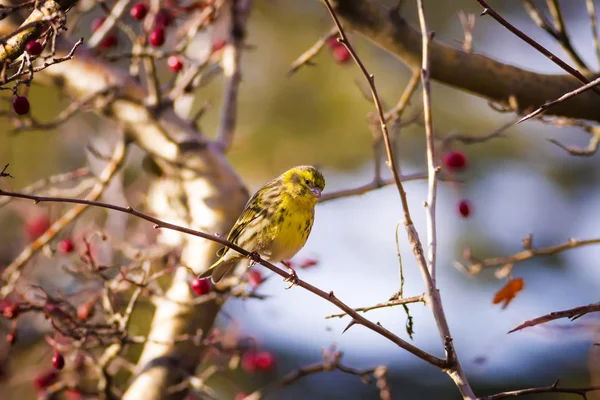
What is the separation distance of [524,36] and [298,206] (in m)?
1.86

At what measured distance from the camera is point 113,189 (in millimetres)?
5273

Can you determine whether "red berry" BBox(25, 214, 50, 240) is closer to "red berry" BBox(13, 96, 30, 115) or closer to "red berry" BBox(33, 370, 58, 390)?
"red berry" BBox(33, 370, 58, 390)

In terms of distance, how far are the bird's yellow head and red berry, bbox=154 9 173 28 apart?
1.06m

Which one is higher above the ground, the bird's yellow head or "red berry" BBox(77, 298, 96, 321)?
the bird's yellow head

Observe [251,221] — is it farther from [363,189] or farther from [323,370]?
[323,370]

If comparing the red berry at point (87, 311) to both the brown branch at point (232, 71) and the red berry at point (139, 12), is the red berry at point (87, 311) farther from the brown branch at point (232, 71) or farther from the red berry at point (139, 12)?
the red berry at point (139, 12)

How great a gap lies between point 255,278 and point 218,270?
0.79 ft

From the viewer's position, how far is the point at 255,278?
357cm

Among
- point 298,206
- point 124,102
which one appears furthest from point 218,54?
point 298,206

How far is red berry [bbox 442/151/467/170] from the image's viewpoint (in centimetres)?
402

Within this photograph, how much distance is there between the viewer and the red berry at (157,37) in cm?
390

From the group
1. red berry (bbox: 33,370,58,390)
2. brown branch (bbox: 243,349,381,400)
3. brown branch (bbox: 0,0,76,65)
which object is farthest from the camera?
red berry (bbox: 33,370,58,390)

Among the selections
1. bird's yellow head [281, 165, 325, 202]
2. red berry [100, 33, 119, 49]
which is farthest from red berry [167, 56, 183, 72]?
bird's yellow head [281, 165, 325, 202]

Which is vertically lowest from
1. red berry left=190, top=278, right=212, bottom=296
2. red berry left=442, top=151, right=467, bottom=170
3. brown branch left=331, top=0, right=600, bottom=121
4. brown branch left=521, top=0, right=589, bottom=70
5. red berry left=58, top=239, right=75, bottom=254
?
red berry left=58, top=239, right=75, bottom=254
